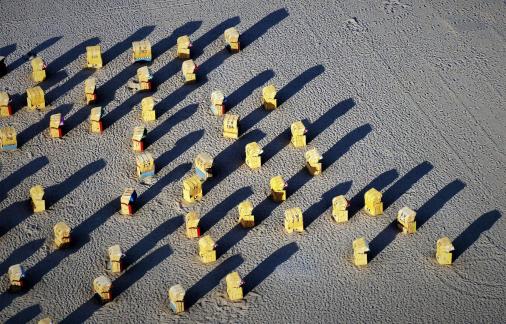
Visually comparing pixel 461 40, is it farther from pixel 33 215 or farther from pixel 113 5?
pixel 33 215

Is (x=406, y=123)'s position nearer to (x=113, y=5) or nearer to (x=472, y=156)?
(x=472, y=156)

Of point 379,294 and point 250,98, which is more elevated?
point 250,98

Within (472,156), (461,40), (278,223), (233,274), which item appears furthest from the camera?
(461,40)

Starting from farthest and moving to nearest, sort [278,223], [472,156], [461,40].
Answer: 1. [461,40]
2. [472,156]
3. [278,223]

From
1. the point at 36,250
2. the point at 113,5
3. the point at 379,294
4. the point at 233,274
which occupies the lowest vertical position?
the point at 379,294

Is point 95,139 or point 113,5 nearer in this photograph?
point 95,139

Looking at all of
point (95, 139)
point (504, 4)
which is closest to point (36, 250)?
point (95, 139)
